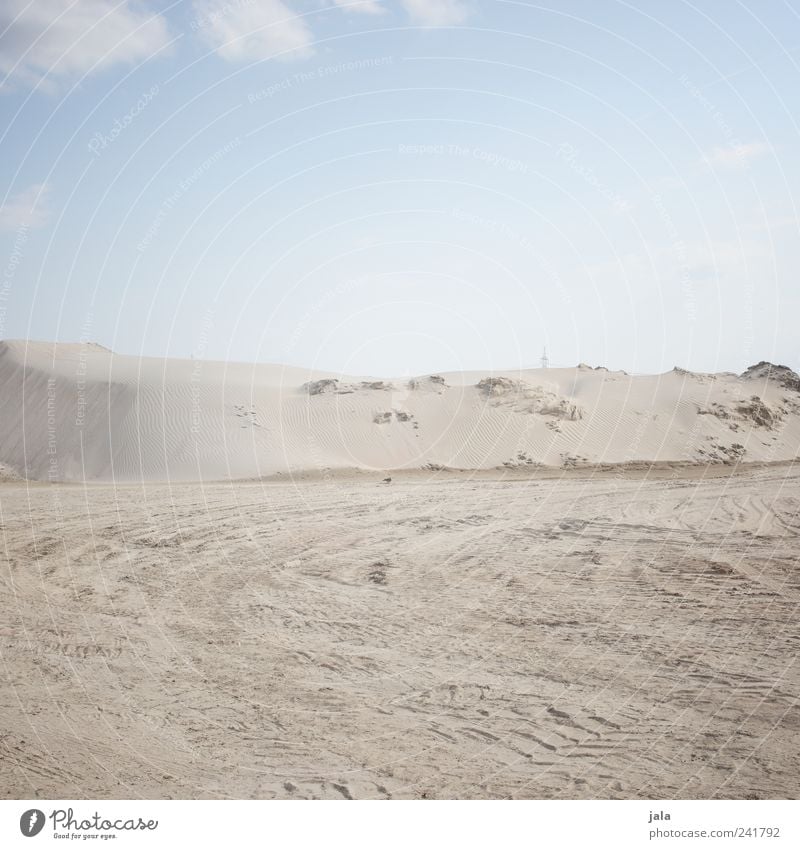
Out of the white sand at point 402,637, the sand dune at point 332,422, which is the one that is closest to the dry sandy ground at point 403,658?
the white sand at point 402,637

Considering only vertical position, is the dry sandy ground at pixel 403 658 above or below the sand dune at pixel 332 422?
below

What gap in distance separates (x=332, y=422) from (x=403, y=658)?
2617 cm

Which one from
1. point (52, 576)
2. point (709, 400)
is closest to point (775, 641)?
point (52, 576)

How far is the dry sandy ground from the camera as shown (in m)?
6.13

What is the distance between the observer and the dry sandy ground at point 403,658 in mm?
6129

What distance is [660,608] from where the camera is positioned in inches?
413

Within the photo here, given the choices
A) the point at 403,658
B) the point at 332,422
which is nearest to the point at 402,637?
the point at 403,658

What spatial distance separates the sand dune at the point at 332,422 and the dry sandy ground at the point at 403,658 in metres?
13.5

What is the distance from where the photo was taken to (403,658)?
872cm

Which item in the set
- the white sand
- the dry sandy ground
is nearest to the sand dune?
the white sand

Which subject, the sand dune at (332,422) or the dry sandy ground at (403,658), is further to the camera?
the sand dune at (332,422)

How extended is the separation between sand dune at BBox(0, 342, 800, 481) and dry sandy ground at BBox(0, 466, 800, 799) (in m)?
13.5

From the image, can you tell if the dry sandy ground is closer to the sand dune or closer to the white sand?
the white sand

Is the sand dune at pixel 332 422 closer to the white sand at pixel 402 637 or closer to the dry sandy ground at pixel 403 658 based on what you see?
the white sand at pixel 402 637
